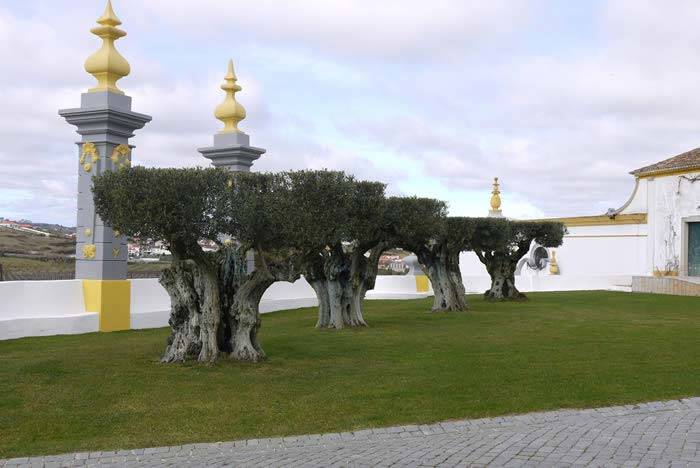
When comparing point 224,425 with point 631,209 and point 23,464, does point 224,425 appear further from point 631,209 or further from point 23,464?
point 631,209

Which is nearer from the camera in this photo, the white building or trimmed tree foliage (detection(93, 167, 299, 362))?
trimmed tree foliage (detection(93, 167, 299, 362))

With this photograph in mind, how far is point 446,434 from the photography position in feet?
27.4

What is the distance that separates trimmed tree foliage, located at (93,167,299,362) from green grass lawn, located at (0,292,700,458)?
86 centimetres

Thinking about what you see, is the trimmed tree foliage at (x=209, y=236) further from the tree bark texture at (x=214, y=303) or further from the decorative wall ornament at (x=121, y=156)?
the decorative wall ornament at (x=121, y=156)

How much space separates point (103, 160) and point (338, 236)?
6650 millimetres

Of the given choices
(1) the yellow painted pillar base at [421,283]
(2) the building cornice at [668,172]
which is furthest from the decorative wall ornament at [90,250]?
(2) the building cornice at [668,172]

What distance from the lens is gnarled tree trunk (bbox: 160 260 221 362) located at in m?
13.2

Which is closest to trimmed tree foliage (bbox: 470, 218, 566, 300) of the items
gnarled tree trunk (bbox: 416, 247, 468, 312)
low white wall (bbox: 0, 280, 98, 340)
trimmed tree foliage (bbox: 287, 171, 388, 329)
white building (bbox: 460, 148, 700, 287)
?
gnarled tree trunk (bbox: 416, 247, 468, 312)

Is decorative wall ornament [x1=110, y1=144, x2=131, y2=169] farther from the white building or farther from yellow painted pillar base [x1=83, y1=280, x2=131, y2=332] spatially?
the white building

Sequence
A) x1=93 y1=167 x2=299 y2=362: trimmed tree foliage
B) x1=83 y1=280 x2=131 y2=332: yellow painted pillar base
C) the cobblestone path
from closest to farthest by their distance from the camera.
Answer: the cobblestone path → x1=93 y1=167 x2=299 y2=362: trimmed tree foliage → x1=83 y1=280 x2=131 y2=332: yellow painted pillar base

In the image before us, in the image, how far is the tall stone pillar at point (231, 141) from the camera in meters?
23.5

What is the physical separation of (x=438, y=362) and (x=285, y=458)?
6.36 metres

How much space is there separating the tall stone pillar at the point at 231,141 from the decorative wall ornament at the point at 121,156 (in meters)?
5.07

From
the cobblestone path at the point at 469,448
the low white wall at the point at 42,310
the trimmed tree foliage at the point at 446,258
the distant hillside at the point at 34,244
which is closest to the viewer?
the cobblestone path at the point at 469,448
